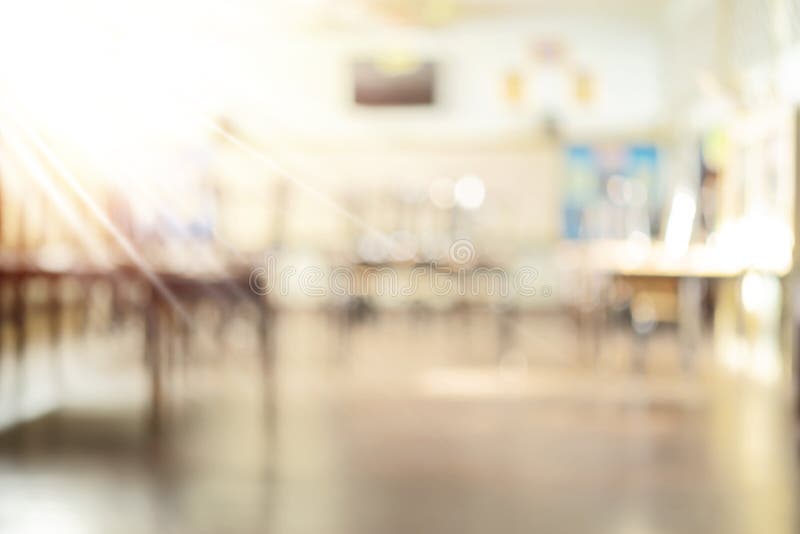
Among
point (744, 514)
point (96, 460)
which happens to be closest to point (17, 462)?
point (96, 460)

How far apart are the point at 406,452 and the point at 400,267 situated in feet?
14.9

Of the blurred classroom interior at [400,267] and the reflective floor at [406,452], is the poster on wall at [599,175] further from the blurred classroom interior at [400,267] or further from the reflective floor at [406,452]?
the reflective floor at [406,452]

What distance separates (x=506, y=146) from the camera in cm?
860

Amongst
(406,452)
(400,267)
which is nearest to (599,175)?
(400,267)

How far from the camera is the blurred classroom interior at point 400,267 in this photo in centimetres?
259

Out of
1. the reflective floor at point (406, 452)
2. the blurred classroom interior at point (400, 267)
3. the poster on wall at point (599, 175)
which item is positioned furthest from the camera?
the poster on wall at point (599, 175)

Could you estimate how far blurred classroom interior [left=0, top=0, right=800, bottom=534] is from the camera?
8.50 feet

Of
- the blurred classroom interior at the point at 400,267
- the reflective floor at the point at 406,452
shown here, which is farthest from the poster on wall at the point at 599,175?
the reflective floor at the point at 406,452

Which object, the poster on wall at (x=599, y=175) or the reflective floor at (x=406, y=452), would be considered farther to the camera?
the poster on wall at (x=599, y=175)

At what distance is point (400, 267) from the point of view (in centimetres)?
742

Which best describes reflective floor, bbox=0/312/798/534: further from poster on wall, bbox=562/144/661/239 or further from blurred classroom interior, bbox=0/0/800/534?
poster on wall, bbox=562/144/661/239

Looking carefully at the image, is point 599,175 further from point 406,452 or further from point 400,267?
point 406,452

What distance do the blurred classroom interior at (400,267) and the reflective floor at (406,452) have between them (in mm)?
17

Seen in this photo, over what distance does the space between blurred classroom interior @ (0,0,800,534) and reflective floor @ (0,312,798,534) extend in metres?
0.02
